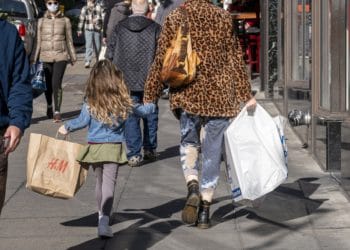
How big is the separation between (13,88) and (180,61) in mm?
2099

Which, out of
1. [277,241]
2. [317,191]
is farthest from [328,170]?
[277,241]

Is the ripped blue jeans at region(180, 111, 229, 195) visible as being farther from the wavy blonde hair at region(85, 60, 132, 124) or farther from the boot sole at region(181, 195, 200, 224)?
the wavy blonde hair at region(85, 60, 132, 124)

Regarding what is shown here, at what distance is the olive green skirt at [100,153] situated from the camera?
7.15 metres

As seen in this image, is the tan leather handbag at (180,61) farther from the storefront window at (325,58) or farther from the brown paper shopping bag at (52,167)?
the storefront window at (325,58)

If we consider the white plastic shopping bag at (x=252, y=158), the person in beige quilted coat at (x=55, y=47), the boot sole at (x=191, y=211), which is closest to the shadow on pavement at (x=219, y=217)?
the boot sole at (x=191, y=211)

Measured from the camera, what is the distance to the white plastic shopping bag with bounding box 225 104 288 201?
7438mm

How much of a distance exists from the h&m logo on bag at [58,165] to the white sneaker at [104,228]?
46 centimetres

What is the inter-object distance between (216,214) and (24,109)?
3081 mm

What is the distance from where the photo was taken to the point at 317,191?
8.84 metres

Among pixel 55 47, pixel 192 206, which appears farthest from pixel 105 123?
pixel 55 47

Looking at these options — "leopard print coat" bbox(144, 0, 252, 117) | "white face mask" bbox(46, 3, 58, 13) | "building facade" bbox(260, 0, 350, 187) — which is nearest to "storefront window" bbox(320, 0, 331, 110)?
"building facade" bbox(260, 0, 350, 187)

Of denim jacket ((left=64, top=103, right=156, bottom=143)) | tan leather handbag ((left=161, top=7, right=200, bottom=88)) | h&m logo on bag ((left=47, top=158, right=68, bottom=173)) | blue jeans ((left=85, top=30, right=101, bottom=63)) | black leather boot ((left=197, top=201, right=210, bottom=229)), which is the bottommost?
black leather boot ((left=197, top=201, right=210, bottom=229))

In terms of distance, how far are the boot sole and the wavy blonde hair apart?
859 millimetres

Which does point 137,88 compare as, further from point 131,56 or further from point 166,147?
point 166,147
